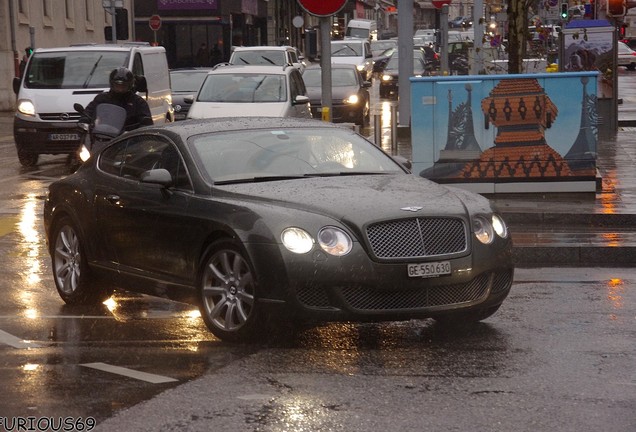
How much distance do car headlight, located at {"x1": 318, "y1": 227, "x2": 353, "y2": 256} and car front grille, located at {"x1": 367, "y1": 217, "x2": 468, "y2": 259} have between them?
0.14 m

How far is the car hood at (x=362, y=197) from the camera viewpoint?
28.0 feet


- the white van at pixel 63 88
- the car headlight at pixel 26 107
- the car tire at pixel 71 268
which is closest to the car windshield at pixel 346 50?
the white van at pixel 63 88

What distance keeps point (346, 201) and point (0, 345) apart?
2298 mm

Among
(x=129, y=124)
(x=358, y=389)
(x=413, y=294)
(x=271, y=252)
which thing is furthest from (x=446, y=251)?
(x=129, y=124)

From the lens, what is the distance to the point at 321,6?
15.3m

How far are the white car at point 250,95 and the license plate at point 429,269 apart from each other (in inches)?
591

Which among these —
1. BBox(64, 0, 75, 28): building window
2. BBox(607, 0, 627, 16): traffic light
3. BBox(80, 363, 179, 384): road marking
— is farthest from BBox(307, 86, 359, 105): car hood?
BBox(80, 363, 179, 384): road marking

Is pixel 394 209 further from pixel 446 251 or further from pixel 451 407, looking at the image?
pixel 451 407

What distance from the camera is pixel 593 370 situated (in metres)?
7.69

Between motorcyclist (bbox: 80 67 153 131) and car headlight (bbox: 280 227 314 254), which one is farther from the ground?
motorcyclist (bbox: 80 67 153 131)

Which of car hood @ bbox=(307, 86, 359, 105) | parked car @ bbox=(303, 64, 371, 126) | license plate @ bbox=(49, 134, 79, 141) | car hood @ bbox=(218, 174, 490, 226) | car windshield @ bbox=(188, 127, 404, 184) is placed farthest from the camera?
car hood @ bbox=(307, 86, 359, 105)

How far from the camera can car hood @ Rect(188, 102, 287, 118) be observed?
23438 mm

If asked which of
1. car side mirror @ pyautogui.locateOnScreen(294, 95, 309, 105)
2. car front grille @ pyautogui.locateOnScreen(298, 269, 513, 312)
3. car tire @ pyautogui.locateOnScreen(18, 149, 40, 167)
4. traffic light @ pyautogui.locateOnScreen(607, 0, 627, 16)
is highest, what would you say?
traffic light @ pyautogui.locateOnScreen(607, 0, 627, 16)

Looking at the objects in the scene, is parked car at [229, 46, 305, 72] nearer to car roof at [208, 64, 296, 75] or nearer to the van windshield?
car roof at [208, 64, 296, 75]
